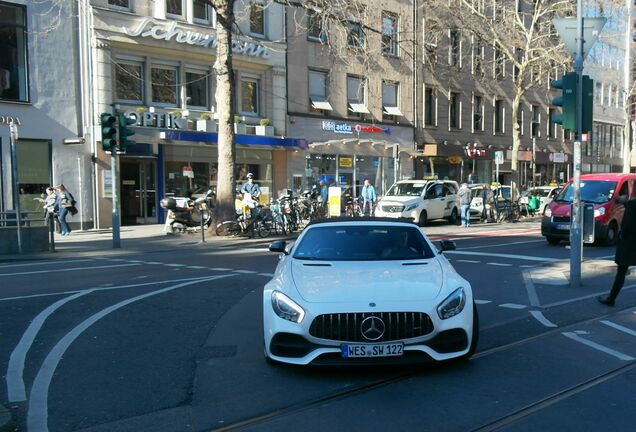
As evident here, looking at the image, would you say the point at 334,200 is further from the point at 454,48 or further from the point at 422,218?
the point at 454,48

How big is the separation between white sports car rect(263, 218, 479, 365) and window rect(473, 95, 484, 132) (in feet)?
119

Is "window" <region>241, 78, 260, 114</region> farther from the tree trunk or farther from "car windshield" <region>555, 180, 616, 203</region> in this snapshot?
"car windshield" <region>555, 180, 616, 203</region>

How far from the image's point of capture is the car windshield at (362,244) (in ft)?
21.8

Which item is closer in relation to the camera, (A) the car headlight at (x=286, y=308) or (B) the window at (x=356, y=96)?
(A) the car headlight at (x=286, y=308)

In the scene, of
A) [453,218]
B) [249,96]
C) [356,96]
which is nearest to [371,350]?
[453,218]

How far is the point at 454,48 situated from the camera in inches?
1476

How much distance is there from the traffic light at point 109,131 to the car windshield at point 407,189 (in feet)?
42.0

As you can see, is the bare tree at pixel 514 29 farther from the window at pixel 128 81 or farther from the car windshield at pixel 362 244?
the car windshield at pixel 362 244

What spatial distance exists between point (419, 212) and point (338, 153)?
8.21 m

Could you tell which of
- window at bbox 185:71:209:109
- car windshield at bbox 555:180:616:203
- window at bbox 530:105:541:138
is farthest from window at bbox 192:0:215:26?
window at bbox 530:105:541:138

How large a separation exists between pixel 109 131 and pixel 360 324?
44.3ft

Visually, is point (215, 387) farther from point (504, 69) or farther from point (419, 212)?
point (504, 69)

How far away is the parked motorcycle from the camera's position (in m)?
20.8

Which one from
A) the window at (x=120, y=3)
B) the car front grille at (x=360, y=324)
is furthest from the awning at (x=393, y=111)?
the car front grille at (x=360, y=324)
